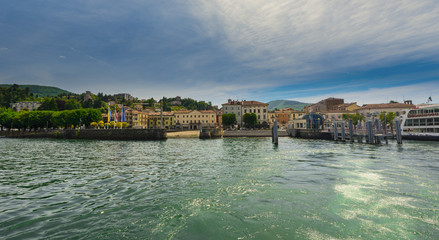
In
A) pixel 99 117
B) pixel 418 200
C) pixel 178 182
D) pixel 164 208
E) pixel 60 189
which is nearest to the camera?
pixel 164 208

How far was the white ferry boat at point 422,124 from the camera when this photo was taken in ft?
154

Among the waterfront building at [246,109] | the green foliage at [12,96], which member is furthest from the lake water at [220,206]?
the green foliage at [12,96]

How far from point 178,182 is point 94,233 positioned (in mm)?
5951

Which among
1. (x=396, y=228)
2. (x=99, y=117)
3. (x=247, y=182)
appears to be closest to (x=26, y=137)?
(x=99, y=117)

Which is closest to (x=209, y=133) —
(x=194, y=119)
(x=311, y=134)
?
(x=311, y=134)

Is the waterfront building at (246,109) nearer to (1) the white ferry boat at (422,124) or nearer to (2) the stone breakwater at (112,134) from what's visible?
(2) the stone breakwater at (112,134)

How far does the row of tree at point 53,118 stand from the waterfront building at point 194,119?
3728cm

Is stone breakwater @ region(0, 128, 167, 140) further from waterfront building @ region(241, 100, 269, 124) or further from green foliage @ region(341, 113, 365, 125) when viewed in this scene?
green foliage @ region(341, 113, 365, 125)

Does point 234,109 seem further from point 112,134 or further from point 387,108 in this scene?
point 387,108

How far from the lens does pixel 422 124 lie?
163 ft

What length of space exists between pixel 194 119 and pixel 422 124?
84.0 m

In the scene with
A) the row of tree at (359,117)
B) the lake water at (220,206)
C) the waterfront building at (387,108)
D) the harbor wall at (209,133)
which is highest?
the waterfront building at (387,108)

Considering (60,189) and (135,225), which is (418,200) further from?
(60,189)

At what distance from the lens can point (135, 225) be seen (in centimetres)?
630
